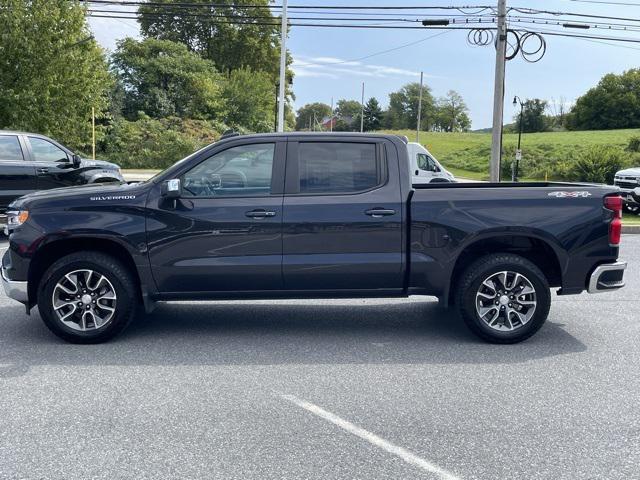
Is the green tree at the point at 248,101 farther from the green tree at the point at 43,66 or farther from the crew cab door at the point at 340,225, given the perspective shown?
the crew cab door at the point at 340,225

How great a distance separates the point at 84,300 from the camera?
18.5 feet

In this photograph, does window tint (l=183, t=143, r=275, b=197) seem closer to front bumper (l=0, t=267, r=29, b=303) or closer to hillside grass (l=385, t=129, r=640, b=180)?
front bumper (l=0, t=267, r=29, b=303)

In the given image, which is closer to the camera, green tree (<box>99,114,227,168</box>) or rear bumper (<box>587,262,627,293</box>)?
rear bumper (<box>587,262,627,293</box>)

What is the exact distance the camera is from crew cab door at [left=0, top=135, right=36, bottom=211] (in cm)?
1198

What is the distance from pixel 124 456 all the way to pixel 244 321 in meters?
3.10

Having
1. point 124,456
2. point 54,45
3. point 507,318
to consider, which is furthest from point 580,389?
point 54,45

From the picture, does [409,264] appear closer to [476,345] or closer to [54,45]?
[476,345]

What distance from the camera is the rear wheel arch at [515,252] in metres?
5.87

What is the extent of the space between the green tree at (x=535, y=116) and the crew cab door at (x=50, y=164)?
310 ft

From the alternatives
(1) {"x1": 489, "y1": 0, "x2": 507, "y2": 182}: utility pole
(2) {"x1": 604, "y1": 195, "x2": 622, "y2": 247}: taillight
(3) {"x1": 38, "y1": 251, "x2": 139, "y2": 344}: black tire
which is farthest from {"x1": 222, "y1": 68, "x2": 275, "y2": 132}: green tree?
(2) {"x1": 604, "y1": 195, "x2": 622, "y2": 247}: taillight

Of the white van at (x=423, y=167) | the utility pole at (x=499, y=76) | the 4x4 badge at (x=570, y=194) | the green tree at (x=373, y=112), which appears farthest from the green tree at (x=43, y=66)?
the green tree at (x=373, y=112)

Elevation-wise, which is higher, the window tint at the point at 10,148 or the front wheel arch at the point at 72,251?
the window tint at the point at 10,148

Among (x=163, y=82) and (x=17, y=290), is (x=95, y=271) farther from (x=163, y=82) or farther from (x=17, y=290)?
(x=163, y=82)

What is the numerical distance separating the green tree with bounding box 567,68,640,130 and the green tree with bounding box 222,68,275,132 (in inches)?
2259
